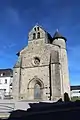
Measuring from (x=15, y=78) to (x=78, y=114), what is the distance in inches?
748

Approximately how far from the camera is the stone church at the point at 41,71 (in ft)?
74.0

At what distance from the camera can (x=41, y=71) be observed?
79.2 ft

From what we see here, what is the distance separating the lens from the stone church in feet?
74.0

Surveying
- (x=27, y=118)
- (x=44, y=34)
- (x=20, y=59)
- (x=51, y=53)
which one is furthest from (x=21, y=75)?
(x=27, y=118)

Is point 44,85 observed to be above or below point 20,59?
below

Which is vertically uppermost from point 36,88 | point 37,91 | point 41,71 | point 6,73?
point 6,73

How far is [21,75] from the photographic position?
25094 mm

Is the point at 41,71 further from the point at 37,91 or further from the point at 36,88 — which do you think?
the point at 37,91

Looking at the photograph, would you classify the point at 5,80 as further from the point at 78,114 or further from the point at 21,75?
the point at 78,114

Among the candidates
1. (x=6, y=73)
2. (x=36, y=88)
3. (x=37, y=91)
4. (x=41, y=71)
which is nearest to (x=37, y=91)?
(x=37, y=91)

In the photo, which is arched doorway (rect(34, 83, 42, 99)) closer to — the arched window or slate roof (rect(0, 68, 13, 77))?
the arched window

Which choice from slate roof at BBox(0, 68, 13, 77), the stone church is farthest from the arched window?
slate roof at BBox(0, 68, 13, 77)

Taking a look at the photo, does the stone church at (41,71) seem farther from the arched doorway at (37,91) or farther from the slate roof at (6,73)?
the slate roof at (6,73)

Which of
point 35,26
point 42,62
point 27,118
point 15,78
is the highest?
point 35,26
